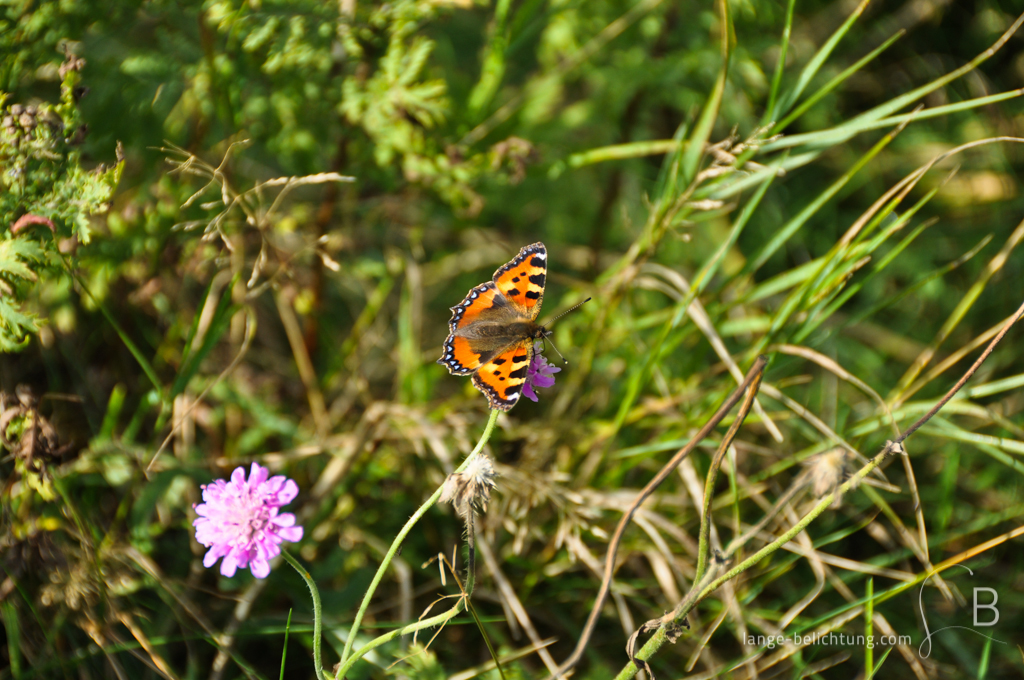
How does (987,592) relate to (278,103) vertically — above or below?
below

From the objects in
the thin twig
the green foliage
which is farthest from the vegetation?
the thin twig

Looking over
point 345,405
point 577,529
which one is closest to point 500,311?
point 577,529

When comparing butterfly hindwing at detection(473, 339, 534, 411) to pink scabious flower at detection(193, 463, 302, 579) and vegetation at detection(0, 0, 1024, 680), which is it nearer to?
vegetation at detection(0, 0, 1024, 680)

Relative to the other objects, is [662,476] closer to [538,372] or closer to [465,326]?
[538,372]

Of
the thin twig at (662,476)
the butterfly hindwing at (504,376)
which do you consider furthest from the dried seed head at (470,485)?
the thin twig at (662,476)

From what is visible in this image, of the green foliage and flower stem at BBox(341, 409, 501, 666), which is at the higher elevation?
the green foliage

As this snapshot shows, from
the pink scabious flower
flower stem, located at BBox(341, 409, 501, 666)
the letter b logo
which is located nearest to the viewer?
flower stem, located at BBox(341, 409, 501, 666)

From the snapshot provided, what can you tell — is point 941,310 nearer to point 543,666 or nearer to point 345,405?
point 543,666
